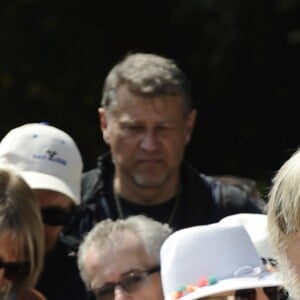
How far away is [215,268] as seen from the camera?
3.68m

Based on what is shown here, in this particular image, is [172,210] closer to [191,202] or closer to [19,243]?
[191,202]

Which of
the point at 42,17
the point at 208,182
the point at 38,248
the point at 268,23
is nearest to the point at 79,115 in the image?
the point at 42,17

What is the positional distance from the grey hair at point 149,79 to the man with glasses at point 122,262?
1.06m

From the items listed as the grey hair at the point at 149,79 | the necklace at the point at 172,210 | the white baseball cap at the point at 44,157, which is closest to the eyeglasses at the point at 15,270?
the white baseball cap at the point at 44,157

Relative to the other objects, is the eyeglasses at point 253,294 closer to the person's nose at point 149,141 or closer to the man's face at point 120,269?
the man's face at point 120,269

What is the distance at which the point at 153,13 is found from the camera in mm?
9766

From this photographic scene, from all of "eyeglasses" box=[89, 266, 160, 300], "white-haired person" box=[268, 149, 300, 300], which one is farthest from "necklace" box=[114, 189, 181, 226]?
"white-haired person" box=[268, 149, 300, 300]

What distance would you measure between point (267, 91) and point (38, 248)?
500 centimetres

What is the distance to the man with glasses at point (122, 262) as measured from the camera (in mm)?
4191

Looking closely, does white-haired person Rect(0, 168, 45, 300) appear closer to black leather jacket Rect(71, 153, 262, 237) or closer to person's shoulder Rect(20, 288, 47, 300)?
person's shoulder Rect(20, 288, 47, 300)

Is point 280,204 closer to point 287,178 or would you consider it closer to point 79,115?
point 287,178

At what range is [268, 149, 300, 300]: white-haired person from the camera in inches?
131

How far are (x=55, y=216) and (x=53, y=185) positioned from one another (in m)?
0.12

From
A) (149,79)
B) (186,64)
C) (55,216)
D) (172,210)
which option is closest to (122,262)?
(55,216)
